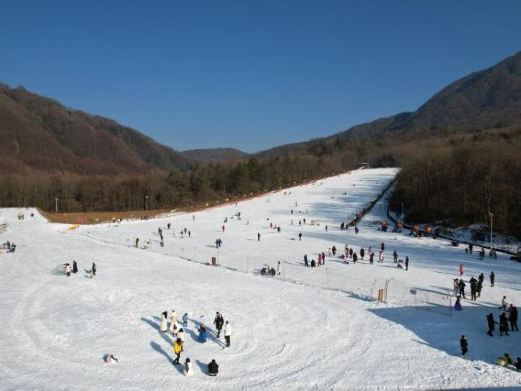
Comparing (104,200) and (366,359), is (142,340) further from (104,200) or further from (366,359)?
(104,200)

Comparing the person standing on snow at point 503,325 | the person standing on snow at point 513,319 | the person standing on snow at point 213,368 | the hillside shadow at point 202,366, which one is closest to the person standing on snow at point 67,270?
the hillside shadow at point 202,366

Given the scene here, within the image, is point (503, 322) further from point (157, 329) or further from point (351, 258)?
point (351, 258)

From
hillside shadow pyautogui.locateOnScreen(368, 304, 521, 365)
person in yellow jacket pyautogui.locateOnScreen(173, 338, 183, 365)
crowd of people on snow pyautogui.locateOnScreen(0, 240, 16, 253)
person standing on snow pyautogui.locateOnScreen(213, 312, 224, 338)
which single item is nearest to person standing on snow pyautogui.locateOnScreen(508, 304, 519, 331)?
hillside shadow pyautogui.locateOnScreen(368, 304, 521, 365)

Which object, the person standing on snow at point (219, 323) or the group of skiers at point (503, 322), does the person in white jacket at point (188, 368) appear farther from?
the group of skiers at point (503, 322)

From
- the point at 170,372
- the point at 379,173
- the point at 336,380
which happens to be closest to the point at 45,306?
the point at 170,372

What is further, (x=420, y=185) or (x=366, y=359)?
(x=420, y=185)

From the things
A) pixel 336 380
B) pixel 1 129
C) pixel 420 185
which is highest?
pixel 1 129
